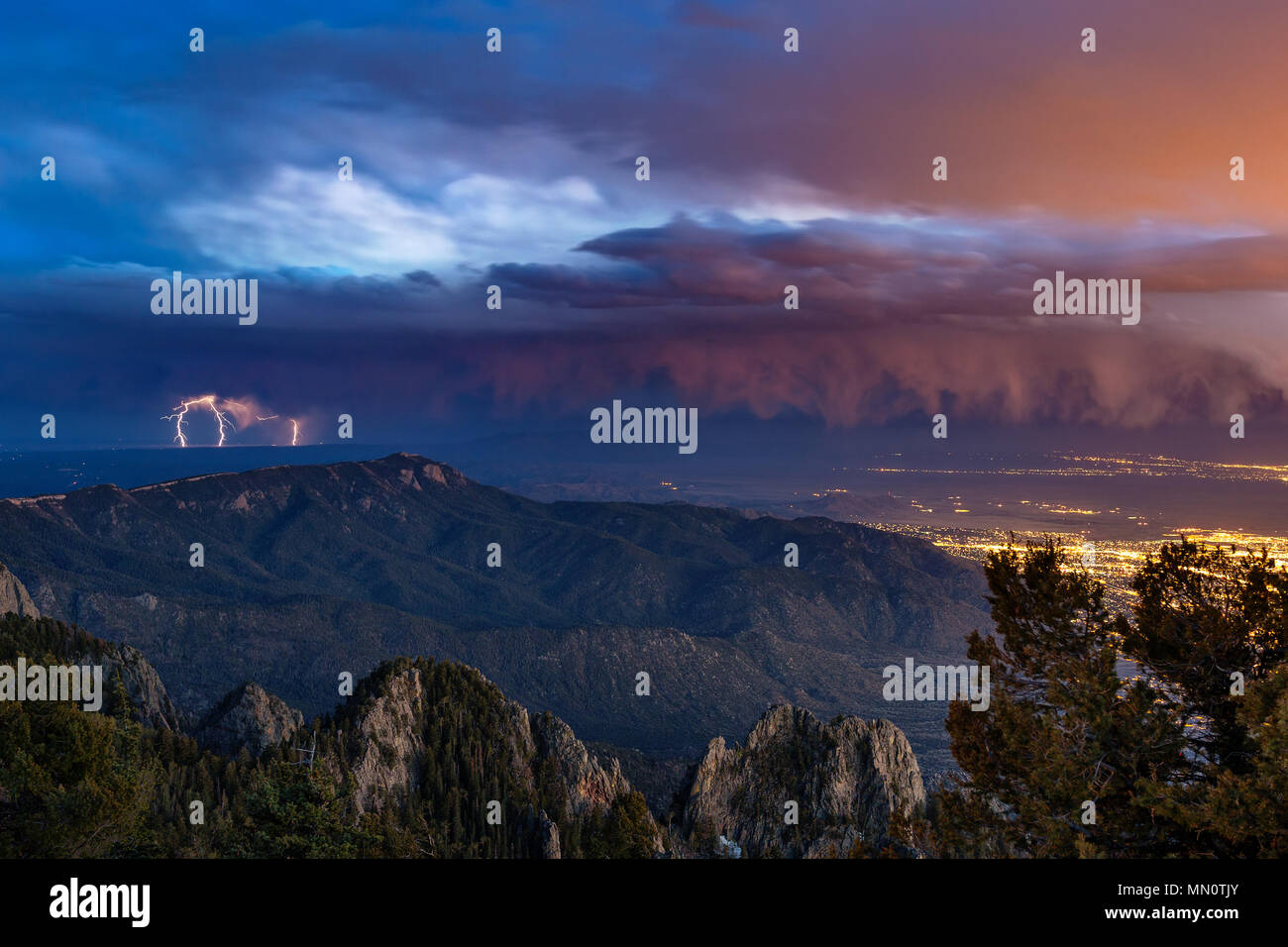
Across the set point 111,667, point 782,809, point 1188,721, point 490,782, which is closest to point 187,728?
point 111,667

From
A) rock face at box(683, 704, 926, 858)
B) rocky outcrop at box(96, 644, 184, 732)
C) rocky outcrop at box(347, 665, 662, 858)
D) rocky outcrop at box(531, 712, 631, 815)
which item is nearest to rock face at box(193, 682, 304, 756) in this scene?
rocky outcrop at box(96, 644, 184, 732)

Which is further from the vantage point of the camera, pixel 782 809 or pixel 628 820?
pixel 782 809

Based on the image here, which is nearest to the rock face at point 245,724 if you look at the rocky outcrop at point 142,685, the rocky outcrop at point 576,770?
the rocky outcrop at point 142,685

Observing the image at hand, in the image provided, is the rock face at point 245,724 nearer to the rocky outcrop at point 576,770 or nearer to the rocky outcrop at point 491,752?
the rocky outcrop at point 491,752

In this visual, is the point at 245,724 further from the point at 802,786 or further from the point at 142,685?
the point at 802,786
